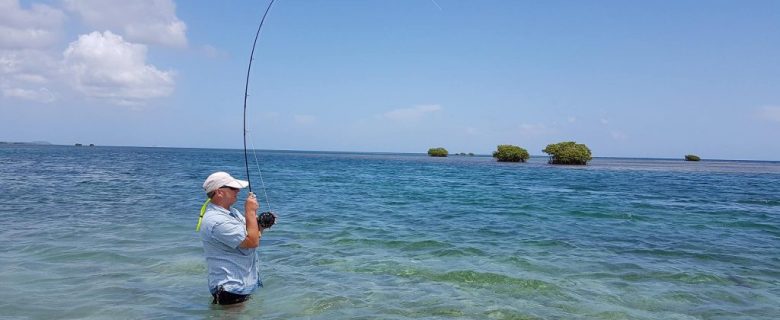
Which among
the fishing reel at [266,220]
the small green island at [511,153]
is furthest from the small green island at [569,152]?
the fishing reel at [266,220]

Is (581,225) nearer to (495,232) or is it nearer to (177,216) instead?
(495,232)

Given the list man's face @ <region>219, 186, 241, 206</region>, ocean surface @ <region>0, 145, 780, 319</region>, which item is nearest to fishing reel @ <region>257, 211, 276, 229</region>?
man's face @ <region>219, 186, 241, 206</region>

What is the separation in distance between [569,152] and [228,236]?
77.2m

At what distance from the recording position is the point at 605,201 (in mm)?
24641

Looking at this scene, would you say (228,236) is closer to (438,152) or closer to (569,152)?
(569,152)

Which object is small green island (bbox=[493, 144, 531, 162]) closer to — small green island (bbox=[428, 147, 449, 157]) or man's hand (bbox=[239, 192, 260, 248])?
small green island (bbox=[428, 147, 449, 157])

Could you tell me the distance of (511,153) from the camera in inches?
3625

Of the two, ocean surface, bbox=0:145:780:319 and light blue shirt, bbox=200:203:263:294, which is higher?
light blue shirt, bbox=200:203:263:294

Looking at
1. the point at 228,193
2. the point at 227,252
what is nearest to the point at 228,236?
the point at 227,252

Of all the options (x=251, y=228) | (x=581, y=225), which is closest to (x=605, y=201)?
(x=581, y=225)

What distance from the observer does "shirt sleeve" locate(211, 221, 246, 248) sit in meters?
5.93

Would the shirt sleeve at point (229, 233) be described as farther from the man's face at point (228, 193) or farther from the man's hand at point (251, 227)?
the man's face at point (228, 193)

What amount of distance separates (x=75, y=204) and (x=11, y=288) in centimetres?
1367

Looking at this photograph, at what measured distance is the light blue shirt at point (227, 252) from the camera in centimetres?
595
